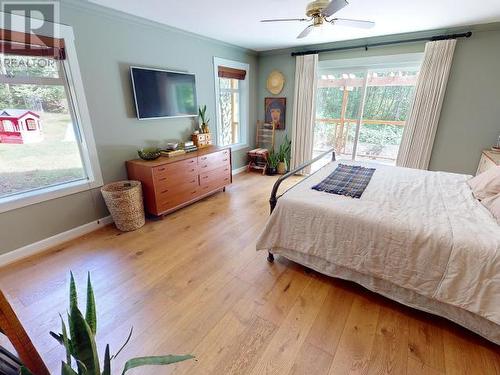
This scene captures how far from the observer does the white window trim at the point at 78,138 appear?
2146 mm

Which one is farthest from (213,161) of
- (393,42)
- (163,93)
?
(393,42)

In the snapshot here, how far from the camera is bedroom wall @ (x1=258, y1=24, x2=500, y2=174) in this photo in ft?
9.87

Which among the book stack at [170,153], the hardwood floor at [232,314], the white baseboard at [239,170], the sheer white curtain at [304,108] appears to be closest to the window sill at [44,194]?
the hardwood floor at [232,314]

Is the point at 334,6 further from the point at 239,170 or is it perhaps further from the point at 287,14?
the point at 239,170

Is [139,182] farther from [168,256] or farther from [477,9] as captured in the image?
[477,9]

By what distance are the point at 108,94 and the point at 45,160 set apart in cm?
95

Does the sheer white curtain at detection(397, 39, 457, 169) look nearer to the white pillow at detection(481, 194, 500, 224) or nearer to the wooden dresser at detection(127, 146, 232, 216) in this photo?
the white pillow at detection(481, 194, 500, 224)

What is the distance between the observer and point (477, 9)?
248 cm

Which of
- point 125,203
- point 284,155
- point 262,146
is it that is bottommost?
point 125,203

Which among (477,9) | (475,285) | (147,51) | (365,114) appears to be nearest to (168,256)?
(475,285)

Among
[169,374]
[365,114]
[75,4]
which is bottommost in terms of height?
[169,374]

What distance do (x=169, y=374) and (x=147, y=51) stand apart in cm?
327

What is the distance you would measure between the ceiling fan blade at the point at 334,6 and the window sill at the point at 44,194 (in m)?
2.81

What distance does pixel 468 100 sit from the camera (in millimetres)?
3197
